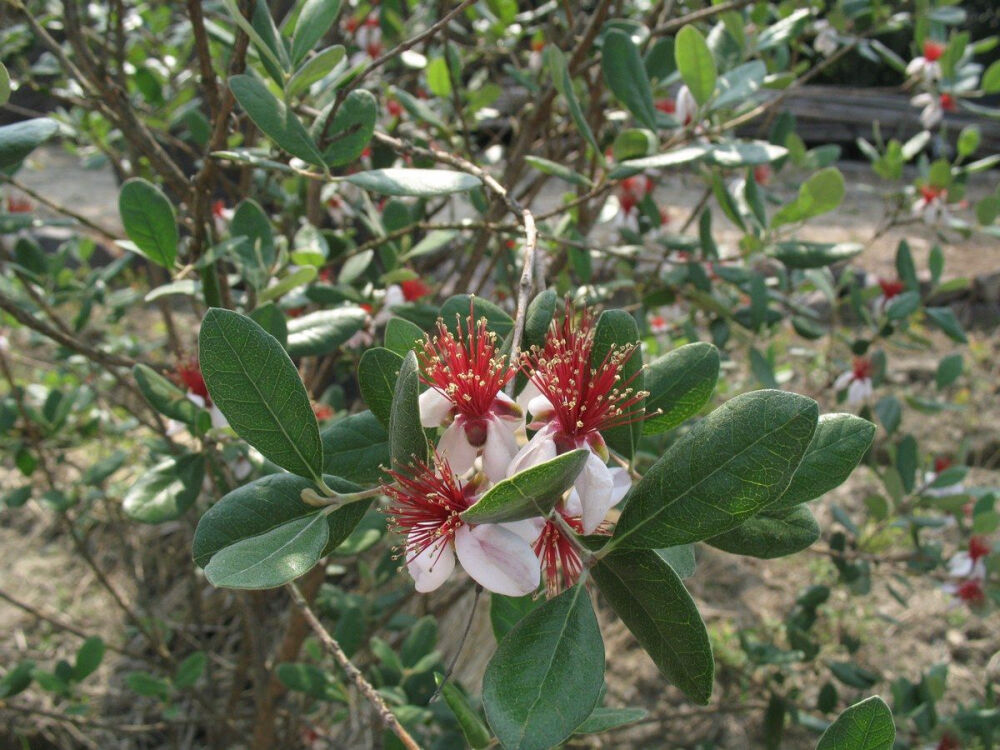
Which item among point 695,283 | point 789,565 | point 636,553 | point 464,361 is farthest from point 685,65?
point 789,565

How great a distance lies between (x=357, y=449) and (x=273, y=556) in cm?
18

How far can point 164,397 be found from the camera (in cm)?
94

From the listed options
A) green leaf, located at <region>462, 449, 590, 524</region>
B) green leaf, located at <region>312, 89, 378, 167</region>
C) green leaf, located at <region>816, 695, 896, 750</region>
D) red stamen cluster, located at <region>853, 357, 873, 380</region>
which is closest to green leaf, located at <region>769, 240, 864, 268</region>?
red stamen cluster, located at <region>853, 357, 873, 380</region>

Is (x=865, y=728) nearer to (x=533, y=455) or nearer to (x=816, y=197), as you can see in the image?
(x=533, y=455)

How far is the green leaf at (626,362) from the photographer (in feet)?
2.17

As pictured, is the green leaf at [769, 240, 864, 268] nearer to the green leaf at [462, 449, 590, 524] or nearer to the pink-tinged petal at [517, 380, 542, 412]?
the pink-tinged petal at [517, 380, 542, 412]

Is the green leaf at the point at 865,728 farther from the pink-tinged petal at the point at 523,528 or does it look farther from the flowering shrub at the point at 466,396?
the pink-tinged petal at the point at 523,528

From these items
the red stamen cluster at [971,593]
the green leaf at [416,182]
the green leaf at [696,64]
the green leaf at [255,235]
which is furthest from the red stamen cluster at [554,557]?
the red stamen cluster at [971,593]

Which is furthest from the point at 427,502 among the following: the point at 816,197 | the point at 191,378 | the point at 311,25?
the point at 816,197

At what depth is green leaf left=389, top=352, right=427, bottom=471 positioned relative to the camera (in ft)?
1.69

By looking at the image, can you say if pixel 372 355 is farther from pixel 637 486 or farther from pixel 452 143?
pixel 452 143

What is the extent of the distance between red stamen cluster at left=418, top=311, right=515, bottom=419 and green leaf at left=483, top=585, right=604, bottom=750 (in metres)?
0.15

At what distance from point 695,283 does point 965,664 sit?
1.54 meters

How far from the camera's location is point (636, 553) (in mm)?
561
